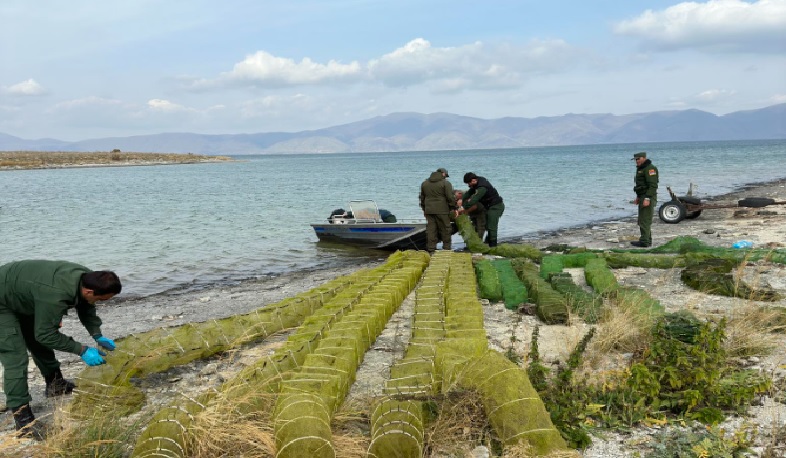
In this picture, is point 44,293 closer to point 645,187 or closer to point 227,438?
point 227,438

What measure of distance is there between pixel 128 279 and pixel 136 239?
7.35 meters

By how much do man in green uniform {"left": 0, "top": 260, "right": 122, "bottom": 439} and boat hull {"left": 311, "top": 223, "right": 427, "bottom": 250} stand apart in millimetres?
11357

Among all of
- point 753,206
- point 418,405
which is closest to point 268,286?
point 418,405

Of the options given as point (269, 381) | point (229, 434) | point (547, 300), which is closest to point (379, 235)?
point (547, 300)

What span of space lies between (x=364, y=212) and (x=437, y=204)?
200 inches

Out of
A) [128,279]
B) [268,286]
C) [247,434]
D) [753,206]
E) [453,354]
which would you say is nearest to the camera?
[247,434]

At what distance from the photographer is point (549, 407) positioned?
15.9ft

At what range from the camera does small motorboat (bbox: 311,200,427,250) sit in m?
16.3

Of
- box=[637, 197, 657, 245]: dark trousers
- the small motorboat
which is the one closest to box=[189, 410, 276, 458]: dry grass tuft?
box=[637, 197, 657, 245]: dark trousers

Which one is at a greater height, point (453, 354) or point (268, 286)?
point (453, 354)

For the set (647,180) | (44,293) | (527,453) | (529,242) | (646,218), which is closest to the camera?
(527,453)

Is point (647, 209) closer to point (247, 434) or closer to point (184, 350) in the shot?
point (184, 350)

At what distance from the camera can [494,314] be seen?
844 centimetres

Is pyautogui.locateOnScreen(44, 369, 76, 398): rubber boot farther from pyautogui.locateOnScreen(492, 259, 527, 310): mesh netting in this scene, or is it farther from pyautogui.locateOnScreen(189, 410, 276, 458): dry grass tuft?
pyautogui.locateOnScreen(492, 259, 527, 310): mesh netting
